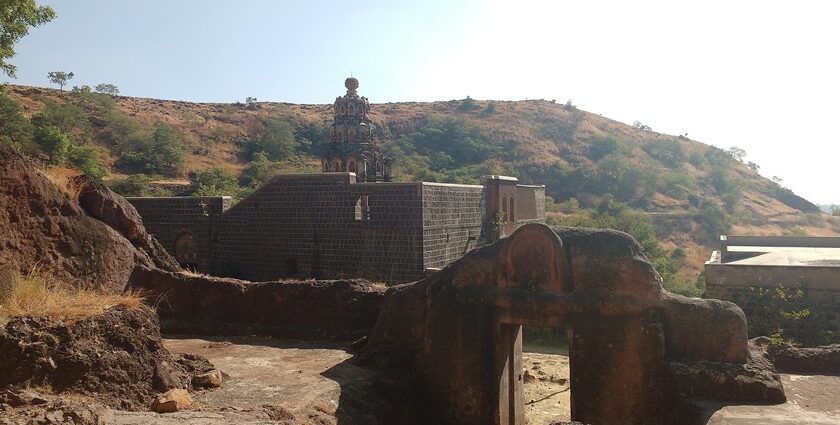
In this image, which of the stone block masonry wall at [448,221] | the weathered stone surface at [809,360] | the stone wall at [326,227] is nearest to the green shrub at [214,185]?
the stone wall at [326,227]

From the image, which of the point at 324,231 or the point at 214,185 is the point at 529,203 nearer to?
the point at 324,231

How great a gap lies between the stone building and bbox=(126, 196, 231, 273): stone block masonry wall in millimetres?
29

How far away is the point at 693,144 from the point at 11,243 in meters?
71.9

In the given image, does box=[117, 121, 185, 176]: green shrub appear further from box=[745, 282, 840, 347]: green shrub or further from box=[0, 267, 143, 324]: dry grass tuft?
box=[745, 282, 840, 347]: green shrub

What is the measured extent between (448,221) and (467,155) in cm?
3573

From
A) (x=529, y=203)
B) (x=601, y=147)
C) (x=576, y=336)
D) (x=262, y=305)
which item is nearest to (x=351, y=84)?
(x=529, y=203)

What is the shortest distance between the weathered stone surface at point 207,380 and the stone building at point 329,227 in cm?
872

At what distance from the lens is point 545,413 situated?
30.0 ft

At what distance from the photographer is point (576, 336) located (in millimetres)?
7148

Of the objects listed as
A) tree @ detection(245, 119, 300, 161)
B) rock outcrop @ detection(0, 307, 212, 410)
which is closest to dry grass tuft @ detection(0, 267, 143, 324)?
rock outcrop @ detection(0, 307, 212, 410)

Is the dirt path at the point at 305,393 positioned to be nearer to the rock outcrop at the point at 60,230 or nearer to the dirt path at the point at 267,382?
the dirt path at the point at 267,382

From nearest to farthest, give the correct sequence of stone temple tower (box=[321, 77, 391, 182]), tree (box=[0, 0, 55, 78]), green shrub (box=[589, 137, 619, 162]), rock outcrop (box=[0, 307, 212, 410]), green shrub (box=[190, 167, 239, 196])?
1. rock outcrop (box=[0, 307, 212, 410])
2. tree (box=[0, 0, 55, 78])
3. stone temple tower (box=[321, 77, 391, 182])
4. green shrub (box=[190, 167, 239, 196])
5. green shrub (box=[589, 137, 619, 162])

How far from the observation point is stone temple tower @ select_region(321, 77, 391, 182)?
2514 cm

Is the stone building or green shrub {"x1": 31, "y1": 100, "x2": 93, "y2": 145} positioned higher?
green shrub {"x1": 31, "y1": 100, "x2": 93, "y2": 145}
